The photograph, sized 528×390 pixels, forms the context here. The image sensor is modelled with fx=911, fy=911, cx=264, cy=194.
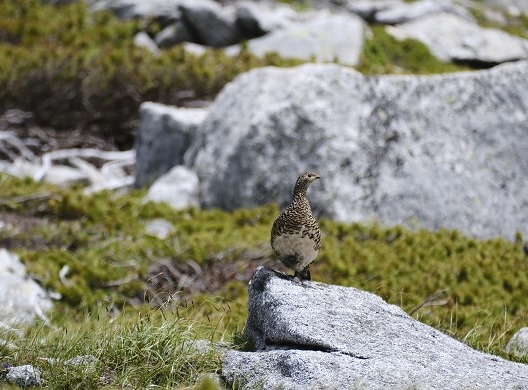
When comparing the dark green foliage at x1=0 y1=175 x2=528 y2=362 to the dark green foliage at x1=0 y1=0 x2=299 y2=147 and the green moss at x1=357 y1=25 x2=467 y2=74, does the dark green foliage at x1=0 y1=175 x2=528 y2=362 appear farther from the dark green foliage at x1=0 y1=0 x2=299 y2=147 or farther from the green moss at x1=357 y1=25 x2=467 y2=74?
the green moss at x1=357 y1=25 x2=467 y2=74

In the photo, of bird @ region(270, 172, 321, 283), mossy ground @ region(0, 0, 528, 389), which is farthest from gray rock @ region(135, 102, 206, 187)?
bird @ region(270, 172, 321, 283)

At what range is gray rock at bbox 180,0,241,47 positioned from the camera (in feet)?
70.0

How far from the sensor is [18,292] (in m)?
9.02

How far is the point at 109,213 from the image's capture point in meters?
11.7

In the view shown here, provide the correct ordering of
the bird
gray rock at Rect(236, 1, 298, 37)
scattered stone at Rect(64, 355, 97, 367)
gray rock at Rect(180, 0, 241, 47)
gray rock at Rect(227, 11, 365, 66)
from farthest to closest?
1. gray rock at Rect(236, 1, 298, 37)
2. gray rock at Rect(180, 0, 241, 47)
3. gray rock at Rect(227, 11, 365, 66)
4. the bird
5. scattered stone at Rect(64, 355, 97, 367)

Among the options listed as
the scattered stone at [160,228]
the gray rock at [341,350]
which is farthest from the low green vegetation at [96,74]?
the gray rock at [341,350]

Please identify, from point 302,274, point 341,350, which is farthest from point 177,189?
point 341,350

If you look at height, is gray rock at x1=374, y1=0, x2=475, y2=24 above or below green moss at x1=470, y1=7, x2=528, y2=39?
above

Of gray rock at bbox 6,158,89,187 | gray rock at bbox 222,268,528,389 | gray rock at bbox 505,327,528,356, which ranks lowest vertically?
gray rock at bbox 6,158,89,187

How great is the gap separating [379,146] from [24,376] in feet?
27.7

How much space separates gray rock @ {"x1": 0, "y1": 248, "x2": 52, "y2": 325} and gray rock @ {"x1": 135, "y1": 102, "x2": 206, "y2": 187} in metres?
4.90

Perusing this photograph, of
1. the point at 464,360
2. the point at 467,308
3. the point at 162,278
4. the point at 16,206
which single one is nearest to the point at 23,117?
the point at 16,206

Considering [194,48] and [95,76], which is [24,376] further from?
[194,48]

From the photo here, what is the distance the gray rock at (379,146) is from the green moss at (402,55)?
6.75m
